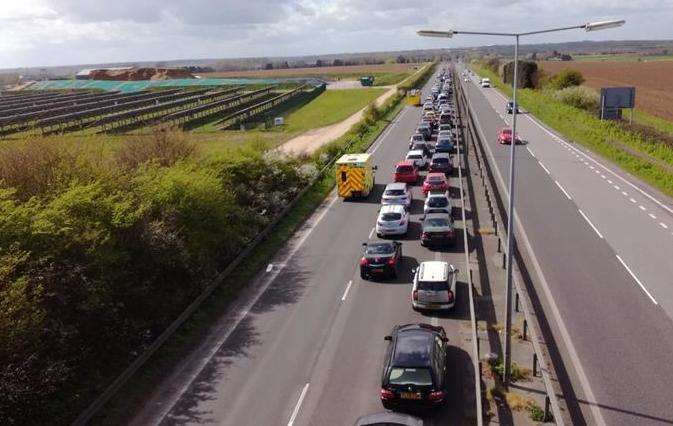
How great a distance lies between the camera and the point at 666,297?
19.7 metres

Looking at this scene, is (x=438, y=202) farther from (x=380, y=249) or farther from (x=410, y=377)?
(x=410, y=377)

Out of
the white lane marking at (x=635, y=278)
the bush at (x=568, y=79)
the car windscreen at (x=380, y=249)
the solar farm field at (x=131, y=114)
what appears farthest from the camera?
the bush at (x=568, y=79)

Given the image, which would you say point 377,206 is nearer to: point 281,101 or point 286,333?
point 286,333

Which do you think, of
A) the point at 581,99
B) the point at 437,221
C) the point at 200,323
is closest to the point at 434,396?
the point at 200,323

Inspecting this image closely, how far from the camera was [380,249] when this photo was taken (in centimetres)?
2300

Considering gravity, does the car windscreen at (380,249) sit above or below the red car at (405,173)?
below

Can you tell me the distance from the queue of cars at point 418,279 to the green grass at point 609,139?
12665mm

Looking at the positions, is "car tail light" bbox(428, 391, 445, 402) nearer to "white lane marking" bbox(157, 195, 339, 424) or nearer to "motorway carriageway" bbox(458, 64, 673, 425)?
"motorway carriageway" bbox(458, 64, 673, 425)

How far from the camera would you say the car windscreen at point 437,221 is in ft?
84.8

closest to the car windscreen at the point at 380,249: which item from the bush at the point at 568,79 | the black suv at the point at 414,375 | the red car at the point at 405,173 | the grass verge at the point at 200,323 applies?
the grass verge at the point at 200,323

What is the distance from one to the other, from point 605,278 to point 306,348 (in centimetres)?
1144

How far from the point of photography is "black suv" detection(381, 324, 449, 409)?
13727 mm

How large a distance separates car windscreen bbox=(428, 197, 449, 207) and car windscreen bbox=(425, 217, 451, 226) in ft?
9.54

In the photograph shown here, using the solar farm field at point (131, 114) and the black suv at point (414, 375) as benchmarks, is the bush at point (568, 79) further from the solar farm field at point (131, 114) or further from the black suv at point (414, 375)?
the black suv at point (414, 375)
